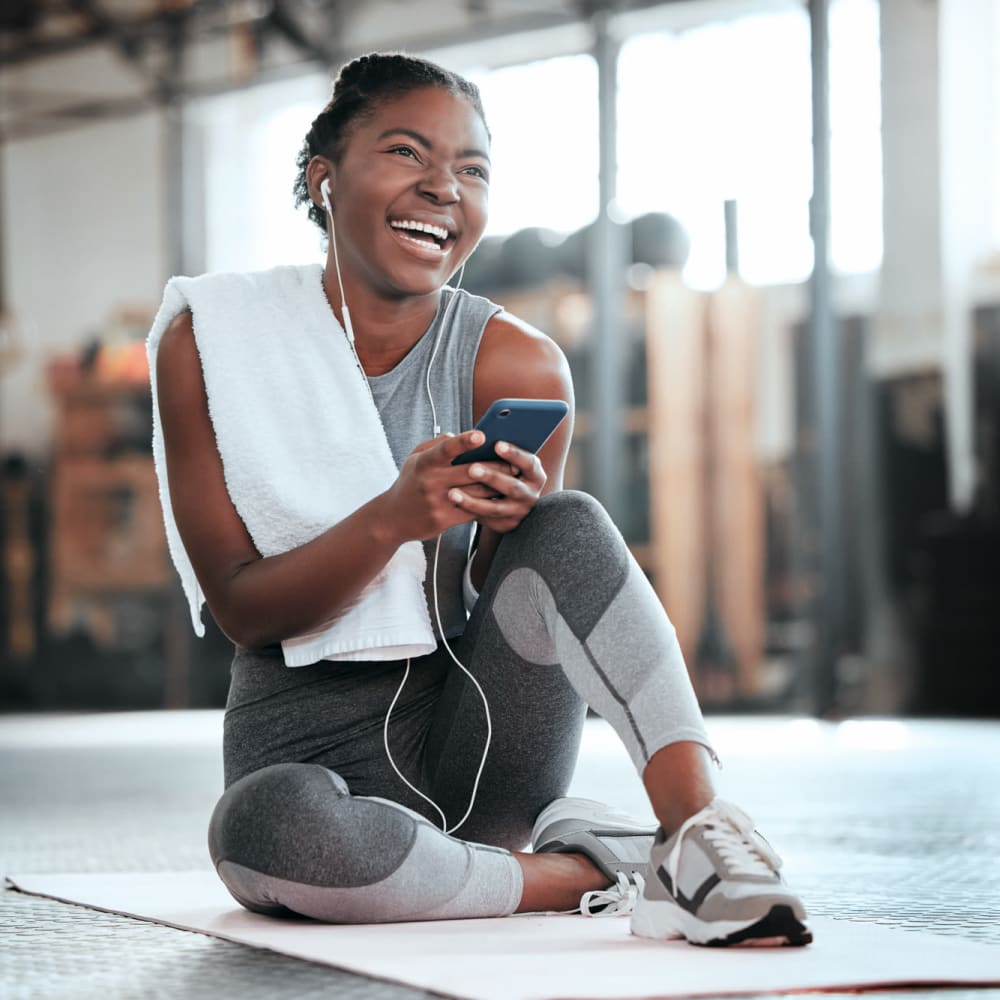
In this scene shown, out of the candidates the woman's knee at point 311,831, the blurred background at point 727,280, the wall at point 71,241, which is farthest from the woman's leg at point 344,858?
the wall at point 71,241

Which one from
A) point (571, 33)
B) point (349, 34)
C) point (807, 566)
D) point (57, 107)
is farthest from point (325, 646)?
point (57, 107)

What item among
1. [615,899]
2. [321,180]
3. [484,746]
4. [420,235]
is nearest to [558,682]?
[484,746]

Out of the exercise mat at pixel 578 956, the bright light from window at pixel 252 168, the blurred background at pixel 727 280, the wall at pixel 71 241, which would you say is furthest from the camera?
the wall at pixel 71 241

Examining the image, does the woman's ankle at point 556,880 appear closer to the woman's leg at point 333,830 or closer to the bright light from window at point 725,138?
the woman's leg at point 333,830

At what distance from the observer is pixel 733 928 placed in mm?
1109

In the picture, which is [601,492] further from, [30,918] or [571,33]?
[30,918]

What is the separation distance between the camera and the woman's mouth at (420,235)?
1442 mm

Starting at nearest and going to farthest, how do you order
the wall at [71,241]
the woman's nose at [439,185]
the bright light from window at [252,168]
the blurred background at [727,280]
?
1. the woman's nose at [439,185]
2. the blurred background at [727,280]
3. the bright light from window at [252,168]
4. the wall at [71,241]

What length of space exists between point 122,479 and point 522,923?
4.71m

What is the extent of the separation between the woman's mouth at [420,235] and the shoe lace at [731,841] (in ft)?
1.88

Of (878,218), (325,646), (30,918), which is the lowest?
(30,918)

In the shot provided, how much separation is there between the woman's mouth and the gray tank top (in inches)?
3.4

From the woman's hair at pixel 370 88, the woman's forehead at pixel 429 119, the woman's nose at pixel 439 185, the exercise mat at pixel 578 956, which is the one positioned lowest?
the exercise mat at pixel 578 956

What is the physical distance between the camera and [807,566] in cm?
484
